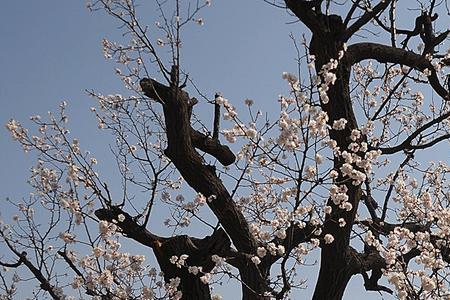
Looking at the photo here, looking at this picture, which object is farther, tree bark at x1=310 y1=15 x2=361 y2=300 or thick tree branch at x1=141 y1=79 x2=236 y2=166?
thick tree branch at x1=141 y1=79 x2=236 y2=166

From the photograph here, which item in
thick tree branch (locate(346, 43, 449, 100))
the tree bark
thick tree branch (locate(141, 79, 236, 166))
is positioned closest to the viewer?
the tree bark

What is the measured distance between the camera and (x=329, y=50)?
4301 millimetres

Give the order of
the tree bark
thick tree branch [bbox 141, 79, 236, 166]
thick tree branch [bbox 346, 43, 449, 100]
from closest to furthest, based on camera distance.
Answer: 1. the tree bark
2. thick tree branch [bbox 141, 79, 236, 166]
3. thick tree branch [bbox 346, 43, 449, 100]

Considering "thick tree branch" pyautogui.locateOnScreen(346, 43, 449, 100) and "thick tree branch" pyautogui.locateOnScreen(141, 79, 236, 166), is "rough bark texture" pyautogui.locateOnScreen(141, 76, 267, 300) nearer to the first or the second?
"thick tree branch" pyautogui.locateOnScreen(141, 79, 236, 166)

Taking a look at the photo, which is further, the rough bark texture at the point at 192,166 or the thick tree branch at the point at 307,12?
the thick tree branch at the point at 307,12

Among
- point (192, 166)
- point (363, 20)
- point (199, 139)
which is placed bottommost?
point (192, 166)

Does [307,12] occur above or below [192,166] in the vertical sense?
above

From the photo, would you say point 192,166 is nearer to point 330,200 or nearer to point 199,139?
point 199,139

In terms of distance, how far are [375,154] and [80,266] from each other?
2.09 m

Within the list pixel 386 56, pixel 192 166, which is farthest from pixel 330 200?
pixel 386 56

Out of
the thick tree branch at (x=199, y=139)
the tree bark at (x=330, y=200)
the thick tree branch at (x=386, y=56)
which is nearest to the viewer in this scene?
the tree bark at (x=330, y=200)

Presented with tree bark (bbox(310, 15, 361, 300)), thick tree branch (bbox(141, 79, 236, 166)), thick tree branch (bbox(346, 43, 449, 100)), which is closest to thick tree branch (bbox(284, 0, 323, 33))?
tree bark (bbox(310, 15, 361, 300))

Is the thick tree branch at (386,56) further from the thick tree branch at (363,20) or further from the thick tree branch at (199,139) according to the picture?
the thick tree branch at (199,139)

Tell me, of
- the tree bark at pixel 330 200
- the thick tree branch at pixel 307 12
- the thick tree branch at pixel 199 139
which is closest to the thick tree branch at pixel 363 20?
the tree bark at pixel 330 200
